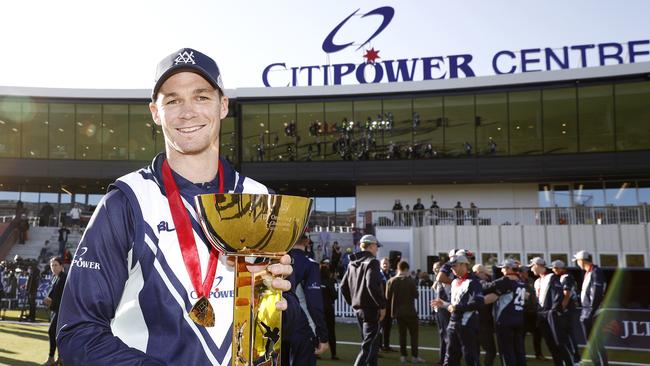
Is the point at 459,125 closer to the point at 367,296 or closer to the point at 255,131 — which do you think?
the point at 255,131

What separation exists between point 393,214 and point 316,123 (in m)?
8.42

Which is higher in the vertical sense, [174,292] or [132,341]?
[174,292]

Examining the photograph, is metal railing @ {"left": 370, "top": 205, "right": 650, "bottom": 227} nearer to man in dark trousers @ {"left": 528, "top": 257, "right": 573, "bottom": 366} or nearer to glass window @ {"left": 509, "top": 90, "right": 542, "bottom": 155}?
glass window @ {"left": 509, "top": 90, "right": 542, "bottom": 155}

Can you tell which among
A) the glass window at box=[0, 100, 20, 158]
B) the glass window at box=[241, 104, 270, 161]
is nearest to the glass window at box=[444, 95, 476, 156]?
the glass window at box=[241, 104, 270, 161]

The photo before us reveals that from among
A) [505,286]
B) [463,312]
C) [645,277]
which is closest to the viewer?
[463,312]

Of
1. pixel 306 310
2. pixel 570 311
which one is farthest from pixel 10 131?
pixel 570 311

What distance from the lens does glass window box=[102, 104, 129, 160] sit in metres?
31.8

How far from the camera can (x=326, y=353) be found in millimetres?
10664

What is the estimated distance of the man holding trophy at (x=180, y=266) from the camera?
137cm

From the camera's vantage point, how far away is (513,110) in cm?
2886

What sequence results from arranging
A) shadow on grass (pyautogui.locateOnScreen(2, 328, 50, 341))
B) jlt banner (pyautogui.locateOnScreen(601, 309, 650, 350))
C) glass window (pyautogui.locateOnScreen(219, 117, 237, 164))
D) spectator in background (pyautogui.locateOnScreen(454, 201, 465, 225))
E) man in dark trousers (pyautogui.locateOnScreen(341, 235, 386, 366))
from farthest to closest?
glass window (pyautogui.locateOnScreen(219, 117, 237, 164)), spectator in background (pyautogui.locateOnScreen(454, 201, 465, 225)), shadow on grass (pyautogui.locateOnScreen(2, 328, 50, 341)), jlt banner (pyautogui.locateOnScreen(601, 309, 650, 350)), man in dark trousers (pyautogui.locateOnScreen(341, 235, 386, 366))

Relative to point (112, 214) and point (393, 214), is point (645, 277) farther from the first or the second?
point (112, 214)

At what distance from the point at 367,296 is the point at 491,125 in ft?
76.6

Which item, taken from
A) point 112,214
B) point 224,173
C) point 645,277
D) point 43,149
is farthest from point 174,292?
point 43,149
